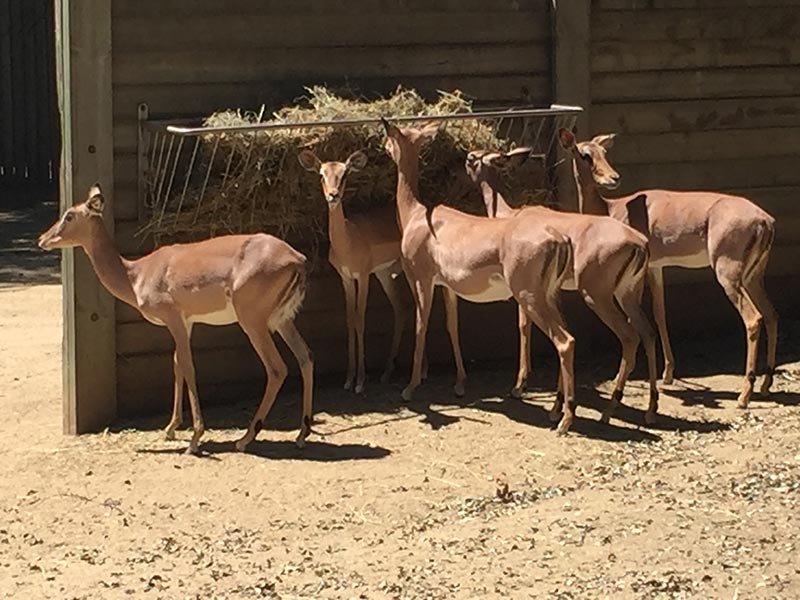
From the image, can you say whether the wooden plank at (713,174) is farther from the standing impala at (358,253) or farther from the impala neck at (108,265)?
the impala neck at (108,265)

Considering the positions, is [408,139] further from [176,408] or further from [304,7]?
[176,408]

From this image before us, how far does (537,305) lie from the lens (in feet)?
30.3

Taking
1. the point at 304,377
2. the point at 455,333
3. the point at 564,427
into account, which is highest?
the point at 455,333

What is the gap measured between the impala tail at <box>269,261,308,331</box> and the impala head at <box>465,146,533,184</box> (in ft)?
5.15

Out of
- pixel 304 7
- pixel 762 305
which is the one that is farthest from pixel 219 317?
pixel 762 305

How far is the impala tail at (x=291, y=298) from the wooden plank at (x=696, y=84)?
9.51ft

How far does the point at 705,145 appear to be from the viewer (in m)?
11.1

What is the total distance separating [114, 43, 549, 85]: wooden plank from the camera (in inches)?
375

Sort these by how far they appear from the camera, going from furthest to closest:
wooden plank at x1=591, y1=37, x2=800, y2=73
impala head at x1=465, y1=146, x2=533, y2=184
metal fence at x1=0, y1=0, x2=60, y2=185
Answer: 1. metal fence at x1=0, y1=0, x2=60, y2=185
2. wooden plank at x1=591, y1=37, x2=800, y2=73
3. impala head at x1=465, y1=146, x2=533, y2=184

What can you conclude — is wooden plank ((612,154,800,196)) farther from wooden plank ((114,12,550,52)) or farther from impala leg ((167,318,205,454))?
impala leg ((167,318,205,454))

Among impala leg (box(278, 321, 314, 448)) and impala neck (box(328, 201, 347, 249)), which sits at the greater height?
impala neck (box(328, 201, 347, 249))

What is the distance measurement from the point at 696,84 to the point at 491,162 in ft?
6.51

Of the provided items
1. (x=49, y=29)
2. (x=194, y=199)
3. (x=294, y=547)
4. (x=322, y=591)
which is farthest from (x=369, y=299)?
(x=49, y=29)

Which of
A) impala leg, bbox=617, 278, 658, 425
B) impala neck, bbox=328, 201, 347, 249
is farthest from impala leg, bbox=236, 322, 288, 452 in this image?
impala leg, bbox=617, 278, 658, 425
